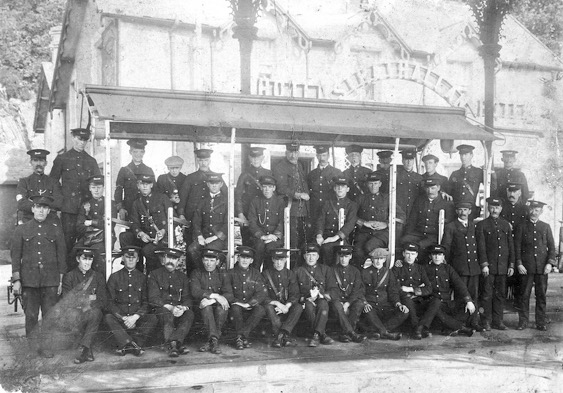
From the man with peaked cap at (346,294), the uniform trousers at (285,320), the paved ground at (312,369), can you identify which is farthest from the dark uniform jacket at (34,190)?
the man with peaked cap at (346,294)

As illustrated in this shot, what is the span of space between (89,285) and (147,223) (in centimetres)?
118

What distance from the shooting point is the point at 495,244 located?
8883mm

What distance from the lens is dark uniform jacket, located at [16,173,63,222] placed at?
26.4ft

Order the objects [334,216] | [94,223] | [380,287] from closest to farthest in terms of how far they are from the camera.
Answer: [94,223], [380,287], [334,216]

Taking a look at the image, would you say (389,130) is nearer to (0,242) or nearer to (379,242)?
(379,242)

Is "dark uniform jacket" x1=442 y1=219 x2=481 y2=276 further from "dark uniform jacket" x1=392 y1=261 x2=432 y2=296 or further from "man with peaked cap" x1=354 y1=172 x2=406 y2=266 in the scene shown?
"man with peaked cap" x1=354 y1=172 x2=406 y2=266

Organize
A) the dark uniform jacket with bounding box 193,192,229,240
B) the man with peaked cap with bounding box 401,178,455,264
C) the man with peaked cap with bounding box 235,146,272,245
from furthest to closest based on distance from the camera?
the man with peaked cap with bounding box 401,178,455,264
the man with peaked cap with bounding box 235,146,272,245
the dark uniform jacket with bounding box 193,192,229,240

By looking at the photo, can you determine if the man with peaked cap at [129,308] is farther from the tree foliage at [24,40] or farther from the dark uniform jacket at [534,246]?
the tree foliage at [24,40]

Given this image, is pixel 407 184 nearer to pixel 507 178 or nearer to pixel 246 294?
pixel 507 178

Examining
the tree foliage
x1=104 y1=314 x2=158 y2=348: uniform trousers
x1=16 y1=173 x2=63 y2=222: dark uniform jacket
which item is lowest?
x1=104 y1=314 x2=158 y2=348: uniform trousers

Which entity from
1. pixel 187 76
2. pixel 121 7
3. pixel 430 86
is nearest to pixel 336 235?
pixel 187 76

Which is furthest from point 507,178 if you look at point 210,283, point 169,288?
point 169,288

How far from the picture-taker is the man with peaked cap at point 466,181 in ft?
31.1

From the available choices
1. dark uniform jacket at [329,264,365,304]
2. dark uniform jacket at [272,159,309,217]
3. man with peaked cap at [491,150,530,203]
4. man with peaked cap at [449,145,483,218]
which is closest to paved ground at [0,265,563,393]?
dark uniform jacket at [329,264,365,304]
